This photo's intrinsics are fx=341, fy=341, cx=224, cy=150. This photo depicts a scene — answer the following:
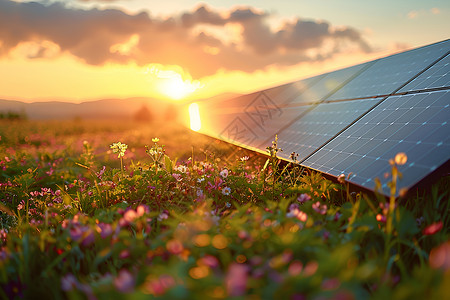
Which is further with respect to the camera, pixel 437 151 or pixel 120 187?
pixel 120 187

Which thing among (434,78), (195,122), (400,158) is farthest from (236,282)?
(195,122)

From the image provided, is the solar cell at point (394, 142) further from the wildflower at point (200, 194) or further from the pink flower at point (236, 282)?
the pink flower at point (236, 282)

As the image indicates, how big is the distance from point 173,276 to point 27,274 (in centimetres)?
137

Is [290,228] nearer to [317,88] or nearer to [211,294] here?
[211,294]

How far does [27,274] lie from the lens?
86.2 inches

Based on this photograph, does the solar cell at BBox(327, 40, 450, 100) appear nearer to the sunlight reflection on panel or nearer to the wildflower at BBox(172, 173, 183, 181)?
the wildflower at BBox(172, 173, 183, 181)

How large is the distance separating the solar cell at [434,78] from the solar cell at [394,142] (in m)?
0.26

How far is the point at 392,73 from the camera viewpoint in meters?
6.69

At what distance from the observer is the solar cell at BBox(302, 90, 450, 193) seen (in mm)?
3002

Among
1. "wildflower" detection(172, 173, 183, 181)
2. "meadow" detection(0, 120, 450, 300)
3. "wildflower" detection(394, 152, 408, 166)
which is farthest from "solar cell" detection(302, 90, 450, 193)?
"wildflower" detection(172, 173, 183, 181)

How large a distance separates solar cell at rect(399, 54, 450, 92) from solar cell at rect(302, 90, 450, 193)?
260 millimetres

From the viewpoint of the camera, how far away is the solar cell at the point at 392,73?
599 centimetres

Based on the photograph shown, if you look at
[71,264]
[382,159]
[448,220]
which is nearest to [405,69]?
[382,159]

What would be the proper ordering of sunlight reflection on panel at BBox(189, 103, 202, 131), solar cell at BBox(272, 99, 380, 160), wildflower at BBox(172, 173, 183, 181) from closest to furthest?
wildflower at BBox(172, 173, 183, 181)
solar cell at BBox(272, 99, 380, 160)
sunlight reflection on panel at BBox(189, 103, 202, 131)
